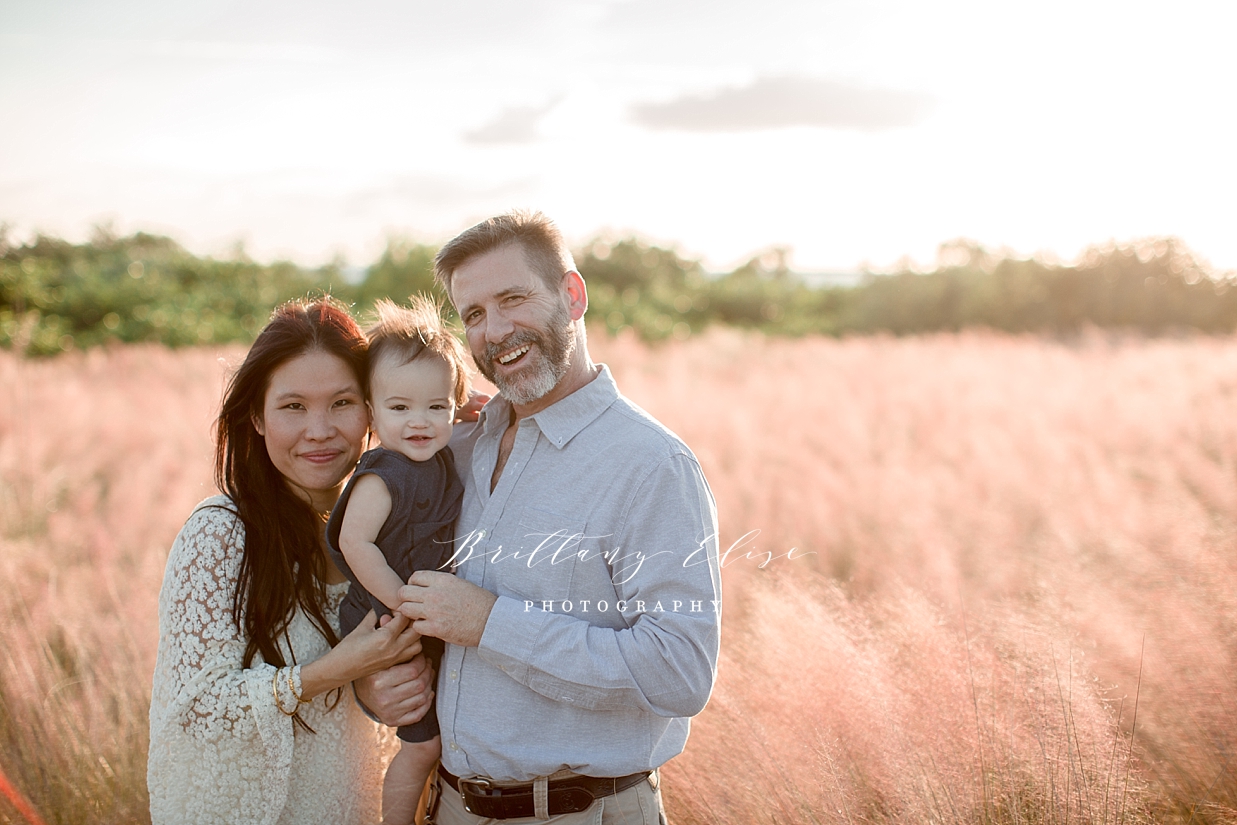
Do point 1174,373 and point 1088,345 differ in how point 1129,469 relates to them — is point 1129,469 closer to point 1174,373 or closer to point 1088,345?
point 1174,373

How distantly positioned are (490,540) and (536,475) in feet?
0.73

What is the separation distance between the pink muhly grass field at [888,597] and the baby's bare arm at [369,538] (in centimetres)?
75

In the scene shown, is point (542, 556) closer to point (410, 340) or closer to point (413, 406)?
point (413, 406)

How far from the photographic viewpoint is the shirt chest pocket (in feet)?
7.04

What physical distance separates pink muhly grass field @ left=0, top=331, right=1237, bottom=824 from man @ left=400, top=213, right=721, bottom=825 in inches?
34.4

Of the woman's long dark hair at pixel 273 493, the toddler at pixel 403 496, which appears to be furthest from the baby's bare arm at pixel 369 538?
the woman's long dark hair at pixel 273 493

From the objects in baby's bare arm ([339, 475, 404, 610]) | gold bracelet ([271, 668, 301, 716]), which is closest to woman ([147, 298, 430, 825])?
gold bracelet ([271, 668, 301, 716])

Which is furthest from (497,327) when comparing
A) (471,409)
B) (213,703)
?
(213,703)

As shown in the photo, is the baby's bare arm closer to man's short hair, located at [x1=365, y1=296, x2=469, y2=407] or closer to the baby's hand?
man's short hair, located at [x1=365, y1=296, x2=469, y2=407]

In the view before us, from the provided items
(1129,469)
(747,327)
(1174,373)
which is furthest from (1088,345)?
(747,327)

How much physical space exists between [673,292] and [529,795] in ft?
79.9

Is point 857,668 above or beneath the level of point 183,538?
beneath

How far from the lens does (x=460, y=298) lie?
247cm

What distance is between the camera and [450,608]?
82.6 inches
